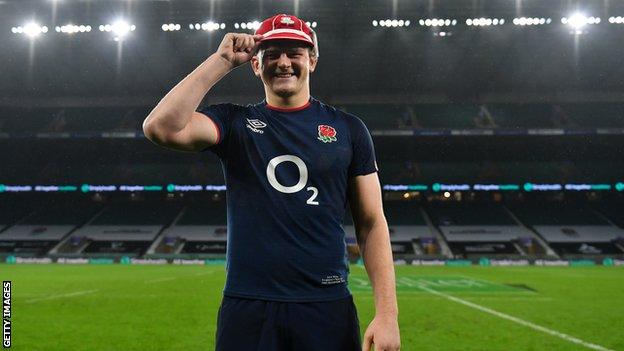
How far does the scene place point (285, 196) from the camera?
2102 mm

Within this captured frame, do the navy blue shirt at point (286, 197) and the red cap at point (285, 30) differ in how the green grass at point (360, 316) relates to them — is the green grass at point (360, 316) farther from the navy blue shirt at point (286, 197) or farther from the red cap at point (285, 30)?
the red cap at point (285, 30)

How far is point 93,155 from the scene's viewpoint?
3831 cm

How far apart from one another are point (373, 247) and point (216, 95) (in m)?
37.2

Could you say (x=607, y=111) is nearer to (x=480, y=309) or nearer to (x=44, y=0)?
(x=480, y=309)

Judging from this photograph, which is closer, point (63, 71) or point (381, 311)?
point (381, 311)

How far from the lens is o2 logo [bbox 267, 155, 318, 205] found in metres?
2.11

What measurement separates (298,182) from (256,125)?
34 cm

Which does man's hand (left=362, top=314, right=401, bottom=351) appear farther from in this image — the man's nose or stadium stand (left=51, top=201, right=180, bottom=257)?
stadium stand (left=51, top=201, right=180, bottom=257)

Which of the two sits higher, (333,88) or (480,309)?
(333,88)

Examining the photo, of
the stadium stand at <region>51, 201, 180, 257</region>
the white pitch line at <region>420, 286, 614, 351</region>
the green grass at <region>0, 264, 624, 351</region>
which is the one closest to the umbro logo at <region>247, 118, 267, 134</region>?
the green grass at <region>0, 264, 624, 351</region>

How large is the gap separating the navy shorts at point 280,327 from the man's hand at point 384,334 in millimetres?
94

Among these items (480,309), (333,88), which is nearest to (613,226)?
(333,88)

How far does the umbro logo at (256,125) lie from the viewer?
2207 millimetres

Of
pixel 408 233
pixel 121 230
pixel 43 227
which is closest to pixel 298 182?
pixel 408 233
